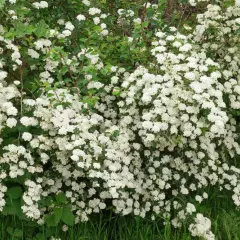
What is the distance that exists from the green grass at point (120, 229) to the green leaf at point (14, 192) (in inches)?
10.1

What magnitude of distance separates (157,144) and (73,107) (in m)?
0.85

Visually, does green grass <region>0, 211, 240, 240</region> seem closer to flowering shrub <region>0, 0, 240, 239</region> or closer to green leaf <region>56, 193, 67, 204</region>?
flowering shrub <region>0, 0, 240, 239</region>

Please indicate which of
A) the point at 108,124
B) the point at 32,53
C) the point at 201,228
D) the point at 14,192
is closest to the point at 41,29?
the point at 32,53

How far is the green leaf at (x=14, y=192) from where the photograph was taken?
3.97 m

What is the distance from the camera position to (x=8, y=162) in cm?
384

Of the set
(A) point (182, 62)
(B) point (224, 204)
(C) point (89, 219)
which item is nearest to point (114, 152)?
(C) point (89, 219)

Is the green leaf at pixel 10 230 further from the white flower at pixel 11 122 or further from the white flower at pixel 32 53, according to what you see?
the white flower at pixel 32 53

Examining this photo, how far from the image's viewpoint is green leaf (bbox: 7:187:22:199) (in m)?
3.97

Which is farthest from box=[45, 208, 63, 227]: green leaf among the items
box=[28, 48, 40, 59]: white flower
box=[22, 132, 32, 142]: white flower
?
box=[28, 48, 40, 59]: white flower

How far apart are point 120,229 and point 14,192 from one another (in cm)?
113

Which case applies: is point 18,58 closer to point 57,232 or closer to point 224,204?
point 57,232

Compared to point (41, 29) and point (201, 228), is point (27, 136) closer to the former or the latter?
point (41, 29)

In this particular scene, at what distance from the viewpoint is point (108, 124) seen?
4.56 meters

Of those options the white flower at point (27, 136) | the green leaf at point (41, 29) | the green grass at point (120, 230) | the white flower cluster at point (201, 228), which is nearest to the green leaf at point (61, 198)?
the green grass at point (120, 230)
